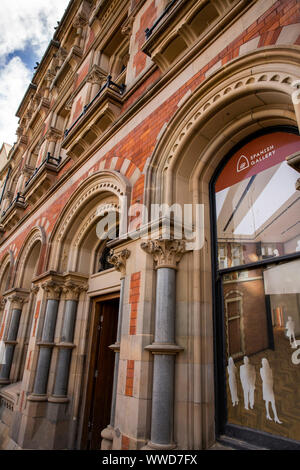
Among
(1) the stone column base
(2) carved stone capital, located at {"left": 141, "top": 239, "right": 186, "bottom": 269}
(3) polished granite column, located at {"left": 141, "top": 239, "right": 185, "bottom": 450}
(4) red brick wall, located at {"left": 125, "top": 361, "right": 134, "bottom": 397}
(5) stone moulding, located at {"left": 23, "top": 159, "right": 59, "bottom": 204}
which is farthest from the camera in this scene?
(5) stone moulding, located at {"left": 23, "top": 159, "right": 59, "bottom": 204}

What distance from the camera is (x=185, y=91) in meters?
4.07

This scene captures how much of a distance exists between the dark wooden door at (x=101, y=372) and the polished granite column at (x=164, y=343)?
8.18ft

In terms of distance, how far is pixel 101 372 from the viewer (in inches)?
221

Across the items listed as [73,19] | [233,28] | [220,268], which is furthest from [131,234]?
[73,19]

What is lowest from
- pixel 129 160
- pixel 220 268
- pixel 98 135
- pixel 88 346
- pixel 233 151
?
pixel 88 346

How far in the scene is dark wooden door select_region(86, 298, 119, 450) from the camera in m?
5.27

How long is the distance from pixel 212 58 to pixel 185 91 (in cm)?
52

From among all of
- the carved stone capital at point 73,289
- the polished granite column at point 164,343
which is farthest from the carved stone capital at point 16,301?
the polished granite column at point 164,343

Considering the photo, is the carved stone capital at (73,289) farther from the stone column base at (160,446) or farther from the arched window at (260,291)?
the stone column base at (160,446)

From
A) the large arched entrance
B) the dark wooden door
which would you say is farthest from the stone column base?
the dark wooden door

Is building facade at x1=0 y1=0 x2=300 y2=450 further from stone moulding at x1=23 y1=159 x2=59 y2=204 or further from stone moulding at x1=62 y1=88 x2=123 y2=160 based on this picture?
stone moulding at x1=23 y1=159 x2=59 y2=204

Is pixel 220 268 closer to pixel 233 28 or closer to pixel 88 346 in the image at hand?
pixel 233 28

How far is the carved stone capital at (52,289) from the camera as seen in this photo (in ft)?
20.4

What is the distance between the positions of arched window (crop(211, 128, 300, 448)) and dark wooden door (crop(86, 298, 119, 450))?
294cm
